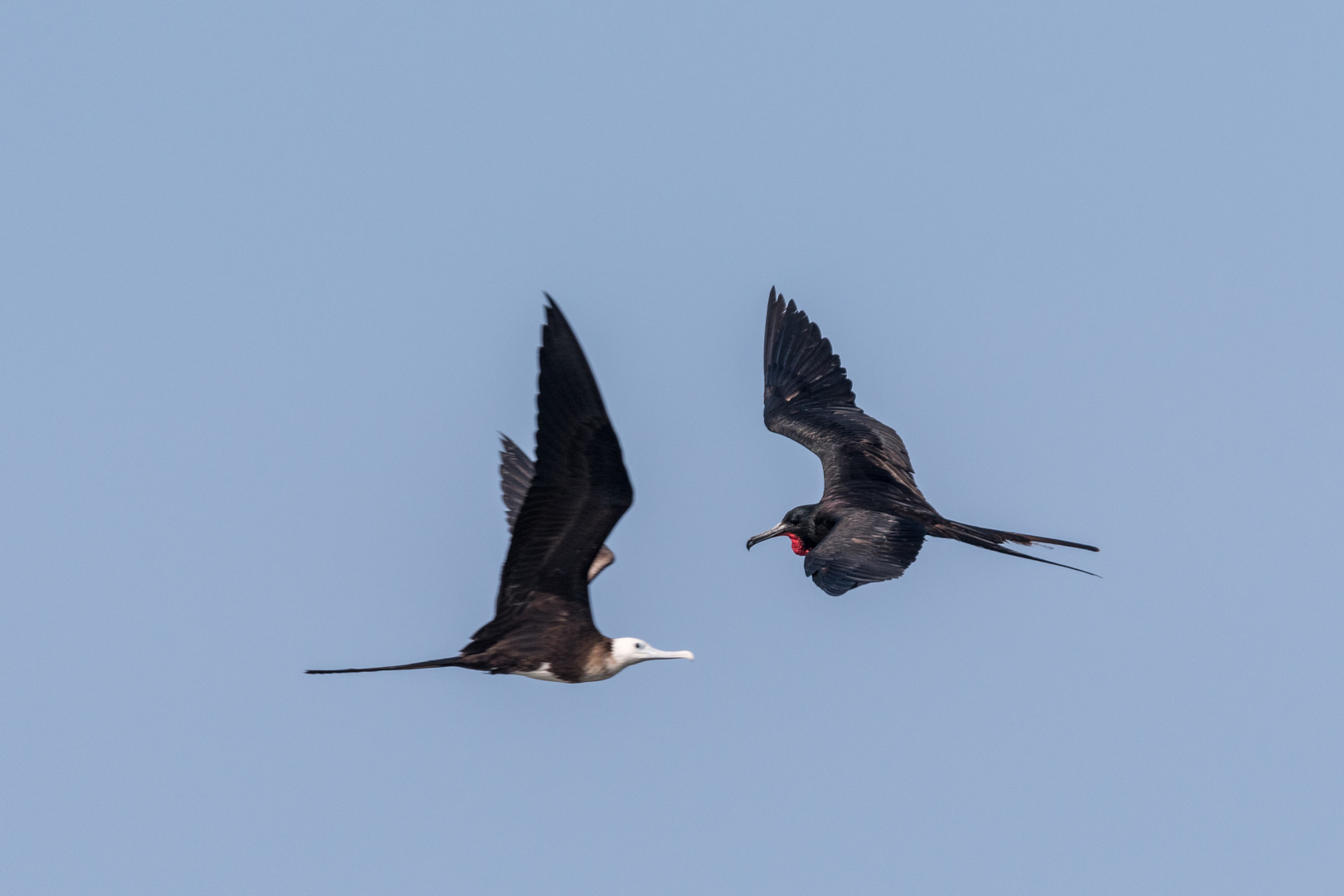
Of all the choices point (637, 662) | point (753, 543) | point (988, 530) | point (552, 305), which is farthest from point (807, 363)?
point (552, 305)

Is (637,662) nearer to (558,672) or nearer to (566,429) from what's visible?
(558,672)

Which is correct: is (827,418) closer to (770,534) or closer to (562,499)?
(770,534)

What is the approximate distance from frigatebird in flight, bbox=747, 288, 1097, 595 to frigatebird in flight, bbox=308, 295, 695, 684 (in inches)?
95.1

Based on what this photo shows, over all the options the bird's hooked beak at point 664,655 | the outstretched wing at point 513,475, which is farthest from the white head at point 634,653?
the outstretched wing at point 513,475

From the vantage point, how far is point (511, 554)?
1334cm

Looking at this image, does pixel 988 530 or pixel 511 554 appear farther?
pixel 988 530

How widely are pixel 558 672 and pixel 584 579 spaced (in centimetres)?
77

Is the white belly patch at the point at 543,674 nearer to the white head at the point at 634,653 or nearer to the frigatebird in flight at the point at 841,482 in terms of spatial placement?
the white head at the point at 634,653

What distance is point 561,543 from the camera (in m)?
13.2

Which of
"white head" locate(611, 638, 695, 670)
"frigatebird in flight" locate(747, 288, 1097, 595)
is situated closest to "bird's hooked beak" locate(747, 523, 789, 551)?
"frigatebird in flight" locate(747, 288, 1097, 595)

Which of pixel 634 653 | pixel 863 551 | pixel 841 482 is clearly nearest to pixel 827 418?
pixel 841 482

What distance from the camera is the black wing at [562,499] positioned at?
12.2m

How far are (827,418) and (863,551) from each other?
3.66 m

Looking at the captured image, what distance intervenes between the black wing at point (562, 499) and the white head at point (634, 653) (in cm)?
36
